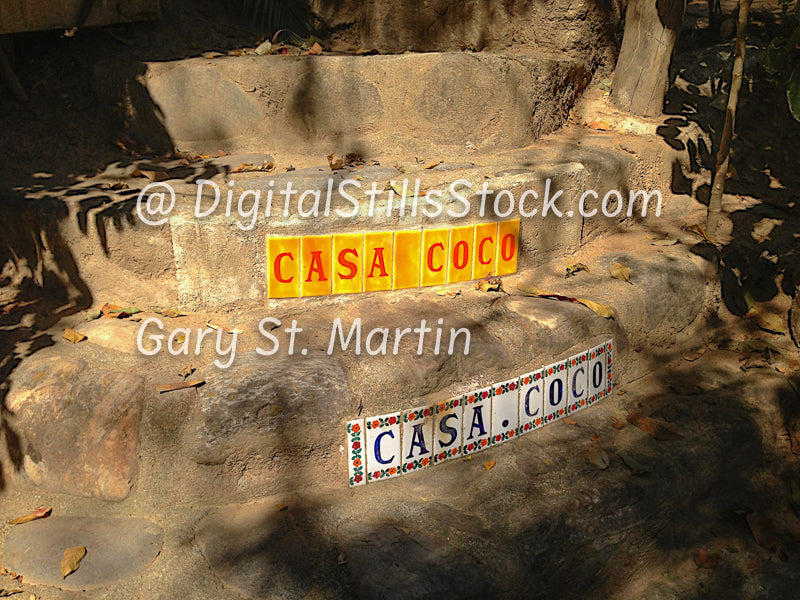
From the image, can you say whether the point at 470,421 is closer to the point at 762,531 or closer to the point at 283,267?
the point at 283,267

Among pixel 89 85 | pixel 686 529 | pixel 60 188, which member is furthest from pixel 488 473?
pixel 89 85

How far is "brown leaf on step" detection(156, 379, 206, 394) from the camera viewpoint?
2.95 meters

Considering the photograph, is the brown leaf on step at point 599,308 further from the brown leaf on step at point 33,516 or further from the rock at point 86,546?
the brown leaf on step at point 33,516

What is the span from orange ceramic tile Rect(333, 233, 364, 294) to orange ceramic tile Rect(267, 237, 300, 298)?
19 cm

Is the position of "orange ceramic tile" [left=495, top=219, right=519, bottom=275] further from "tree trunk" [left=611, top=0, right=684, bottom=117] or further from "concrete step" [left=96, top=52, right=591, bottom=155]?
"tree trunk" [left=611, top=0, right=684, bottom=117]

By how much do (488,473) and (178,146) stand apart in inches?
99.9

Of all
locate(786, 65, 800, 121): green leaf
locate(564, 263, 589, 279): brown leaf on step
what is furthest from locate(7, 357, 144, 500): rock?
locate(786, 65, 800, 121): green leaf

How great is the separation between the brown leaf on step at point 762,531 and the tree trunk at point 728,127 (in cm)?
181

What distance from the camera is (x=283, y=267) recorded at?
3414 millimetres

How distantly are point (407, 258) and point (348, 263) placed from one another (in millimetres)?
307

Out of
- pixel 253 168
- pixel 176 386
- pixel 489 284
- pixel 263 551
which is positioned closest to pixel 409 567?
pixel 263 551

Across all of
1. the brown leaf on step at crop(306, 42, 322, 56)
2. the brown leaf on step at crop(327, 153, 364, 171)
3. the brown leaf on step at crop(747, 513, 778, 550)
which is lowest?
the brown leaf on step at crop(747, 513, 778, 550)

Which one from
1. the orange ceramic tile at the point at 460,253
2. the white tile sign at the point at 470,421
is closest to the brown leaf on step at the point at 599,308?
the white tile sign at the point at 470,421

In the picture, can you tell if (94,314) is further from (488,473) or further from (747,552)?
(747,552)
